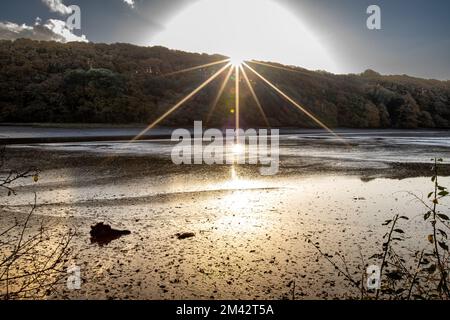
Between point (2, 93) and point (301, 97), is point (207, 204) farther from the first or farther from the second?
point (301, 97)

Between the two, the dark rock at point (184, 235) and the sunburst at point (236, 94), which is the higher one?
the sunburst at point (236, 94)

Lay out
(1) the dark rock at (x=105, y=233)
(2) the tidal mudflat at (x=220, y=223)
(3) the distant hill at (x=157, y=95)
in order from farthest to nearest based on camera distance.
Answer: (3) the distant hill at (x=157, y=95), (1) the dark rock at (x=105, y=233), (2) the tidal mudflat at (x=220, y=223)

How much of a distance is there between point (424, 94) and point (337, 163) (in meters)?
73.5

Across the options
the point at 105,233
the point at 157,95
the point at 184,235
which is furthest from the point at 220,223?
the point at 157,95

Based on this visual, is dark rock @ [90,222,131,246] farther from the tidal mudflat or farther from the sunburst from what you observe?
the sunburst

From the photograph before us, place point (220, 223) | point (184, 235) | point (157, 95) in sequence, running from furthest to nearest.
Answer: point (157, 95) → point (220, 223) → point (184, 235)

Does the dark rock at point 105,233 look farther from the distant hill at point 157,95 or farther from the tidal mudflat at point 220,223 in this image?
the distant hill at point 157,95

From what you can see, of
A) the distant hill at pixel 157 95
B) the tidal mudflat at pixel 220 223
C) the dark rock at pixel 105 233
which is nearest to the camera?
the tidal mudflat at pixel 220 223

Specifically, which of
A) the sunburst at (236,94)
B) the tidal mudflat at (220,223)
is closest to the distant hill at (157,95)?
the sunburst at (236,94)

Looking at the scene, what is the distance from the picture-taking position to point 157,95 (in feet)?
184

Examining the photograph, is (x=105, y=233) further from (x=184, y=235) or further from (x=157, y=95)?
(x=157, y=95)

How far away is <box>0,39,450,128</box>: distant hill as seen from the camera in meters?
44.4

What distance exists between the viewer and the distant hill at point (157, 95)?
44406 millimetres
